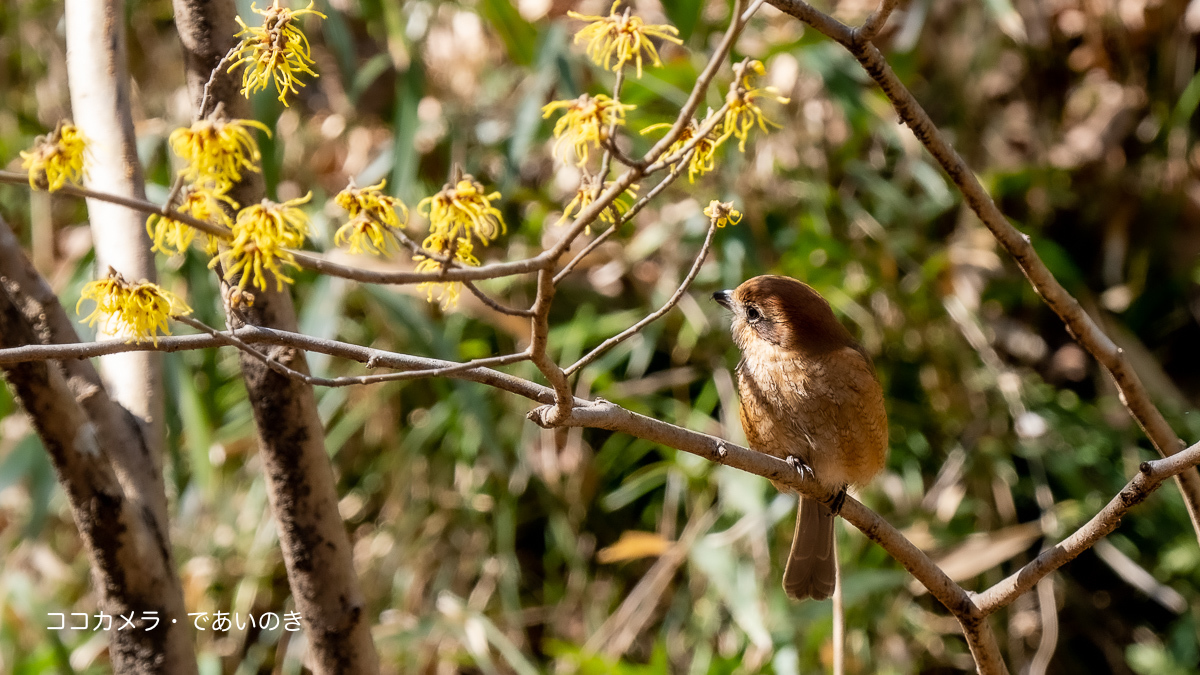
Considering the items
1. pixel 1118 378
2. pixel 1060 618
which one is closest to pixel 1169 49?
pixel 1060 618

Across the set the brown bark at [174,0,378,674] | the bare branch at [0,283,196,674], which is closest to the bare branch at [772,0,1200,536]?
the brown bark at [174,0,378,674]

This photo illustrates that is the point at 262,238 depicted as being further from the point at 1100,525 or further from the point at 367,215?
the point at 1100,525

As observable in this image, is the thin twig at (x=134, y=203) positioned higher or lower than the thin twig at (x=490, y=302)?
higher

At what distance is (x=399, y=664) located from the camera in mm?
3373

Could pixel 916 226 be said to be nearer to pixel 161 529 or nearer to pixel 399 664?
pixel 399 664

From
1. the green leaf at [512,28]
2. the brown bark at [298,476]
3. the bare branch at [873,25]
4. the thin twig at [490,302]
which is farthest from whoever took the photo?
the green leaf at [512,28]

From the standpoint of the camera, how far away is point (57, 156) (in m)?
0.90

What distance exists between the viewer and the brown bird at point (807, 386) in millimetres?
2189

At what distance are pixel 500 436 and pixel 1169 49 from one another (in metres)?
3.22

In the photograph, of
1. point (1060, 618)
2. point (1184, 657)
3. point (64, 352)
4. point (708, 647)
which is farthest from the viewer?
point (1060, 618)

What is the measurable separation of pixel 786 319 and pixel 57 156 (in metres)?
1.61

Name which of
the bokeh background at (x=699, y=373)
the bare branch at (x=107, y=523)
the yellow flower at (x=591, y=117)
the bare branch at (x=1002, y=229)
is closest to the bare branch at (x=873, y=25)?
the bare branch at (x=1002, y=229)

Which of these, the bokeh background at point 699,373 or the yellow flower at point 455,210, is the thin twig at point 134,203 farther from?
the bokeh background at point 699,373

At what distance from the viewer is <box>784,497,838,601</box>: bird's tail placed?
2.41 metres
